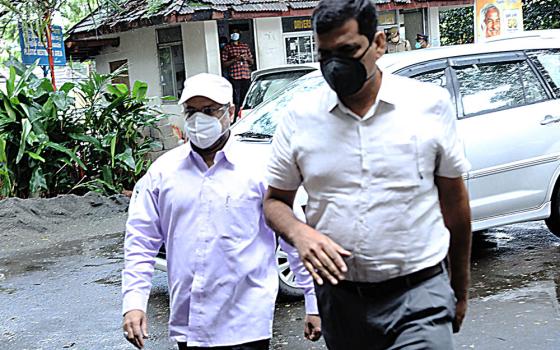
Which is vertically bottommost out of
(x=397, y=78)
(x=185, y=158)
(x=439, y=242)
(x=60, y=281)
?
(x=60, y=281)

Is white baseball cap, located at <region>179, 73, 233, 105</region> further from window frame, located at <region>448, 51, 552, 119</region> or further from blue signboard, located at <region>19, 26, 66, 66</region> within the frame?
blue signboard, located at <region>19, 26, 66, 66</region>

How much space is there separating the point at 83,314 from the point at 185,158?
149 inches

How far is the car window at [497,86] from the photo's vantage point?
7.01 meters

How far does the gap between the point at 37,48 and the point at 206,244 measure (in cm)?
1178

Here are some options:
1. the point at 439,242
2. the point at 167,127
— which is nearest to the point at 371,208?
the point at 439,242

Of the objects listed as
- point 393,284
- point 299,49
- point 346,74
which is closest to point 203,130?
point 346,74

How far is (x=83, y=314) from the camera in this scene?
683cm

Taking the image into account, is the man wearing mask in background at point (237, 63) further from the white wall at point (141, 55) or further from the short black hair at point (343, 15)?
the short black hair at point (343, 15)

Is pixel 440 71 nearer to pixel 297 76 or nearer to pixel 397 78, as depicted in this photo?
pixel 297 76

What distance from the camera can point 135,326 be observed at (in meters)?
3.34

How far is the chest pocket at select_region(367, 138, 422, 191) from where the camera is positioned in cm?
263

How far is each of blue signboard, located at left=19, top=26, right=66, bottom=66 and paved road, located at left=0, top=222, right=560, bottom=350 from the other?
5636mm

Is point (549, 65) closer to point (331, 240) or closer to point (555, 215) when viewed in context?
point (555, 215)

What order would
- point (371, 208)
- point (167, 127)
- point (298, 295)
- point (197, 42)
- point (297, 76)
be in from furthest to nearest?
point (197, 42) < point (167, 127) < point (297, 76) < point (298, 295) < point (371, 208)
